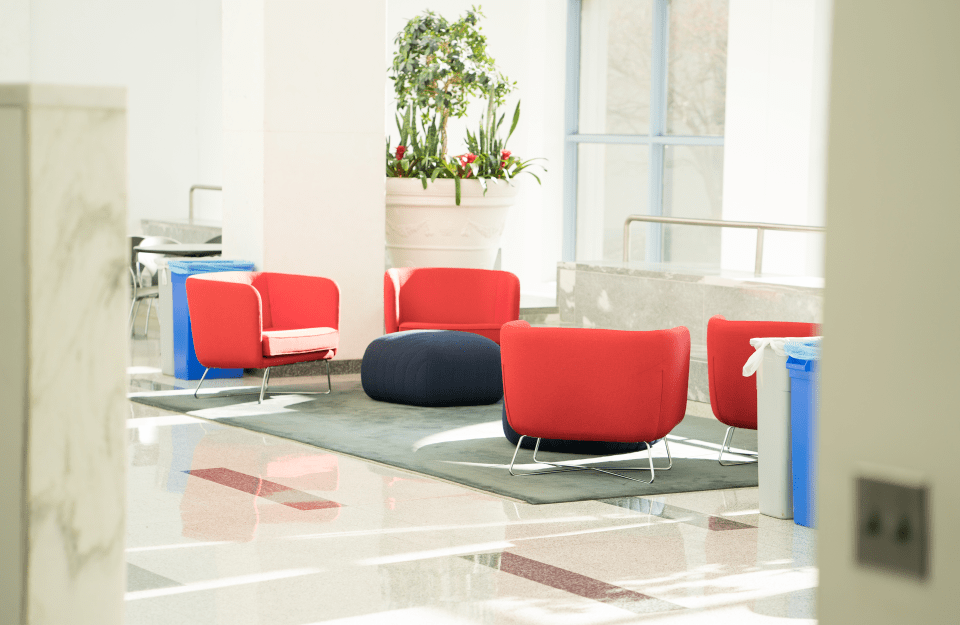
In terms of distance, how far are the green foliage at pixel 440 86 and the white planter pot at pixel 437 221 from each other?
0.28ft

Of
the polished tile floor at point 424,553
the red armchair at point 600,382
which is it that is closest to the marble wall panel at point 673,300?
the red armchair at point 600,382

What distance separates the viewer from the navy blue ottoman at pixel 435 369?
7895 millimetres

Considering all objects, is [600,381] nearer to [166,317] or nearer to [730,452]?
[730,452]

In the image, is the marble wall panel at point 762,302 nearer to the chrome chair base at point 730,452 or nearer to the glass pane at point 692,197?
the chrome chair base at point 730,452

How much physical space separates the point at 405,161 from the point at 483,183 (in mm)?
668

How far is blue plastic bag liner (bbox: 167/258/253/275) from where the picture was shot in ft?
28.9

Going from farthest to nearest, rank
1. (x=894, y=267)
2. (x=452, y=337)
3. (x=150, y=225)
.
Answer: (x=150, y=225), (x=452, y=337), (x=894, y=267)

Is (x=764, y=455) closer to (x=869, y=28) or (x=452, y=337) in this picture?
(x=452, y=337)

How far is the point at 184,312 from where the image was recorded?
350 inches

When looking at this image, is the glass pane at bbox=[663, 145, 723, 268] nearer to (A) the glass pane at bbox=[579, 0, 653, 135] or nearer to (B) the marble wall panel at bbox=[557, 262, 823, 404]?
(A) the glass pane at bbox=[579, 0, 653, 135]

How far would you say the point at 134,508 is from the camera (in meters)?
5.23

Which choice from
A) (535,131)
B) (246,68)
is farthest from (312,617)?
(535,131)

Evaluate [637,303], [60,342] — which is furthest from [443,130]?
[60,342]

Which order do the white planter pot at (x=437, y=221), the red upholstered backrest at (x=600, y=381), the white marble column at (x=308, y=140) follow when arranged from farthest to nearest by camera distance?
the white planter pot at (x=437, y=221) < the white marble column at (x=308, y=140) < the red upholstered backrest at (x=600, y=381)
